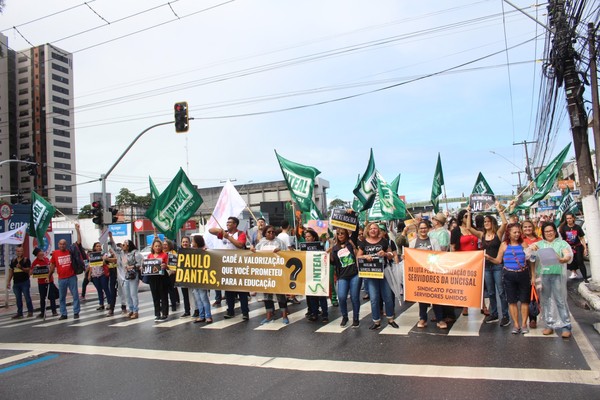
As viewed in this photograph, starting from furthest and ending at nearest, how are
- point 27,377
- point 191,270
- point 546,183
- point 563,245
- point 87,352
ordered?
point 546,183, point 191,270, point 87,352, point 563,245, point 27,377

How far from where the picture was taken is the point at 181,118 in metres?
18.0

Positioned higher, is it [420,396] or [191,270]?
[191,270]

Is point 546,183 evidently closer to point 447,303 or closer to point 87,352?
point 447,303

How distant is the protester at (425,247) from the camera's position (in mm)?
7492

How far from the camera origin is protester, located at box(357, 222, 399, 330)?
24.6 ft

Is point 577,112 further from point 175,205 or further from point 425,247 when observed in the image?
point 175,205

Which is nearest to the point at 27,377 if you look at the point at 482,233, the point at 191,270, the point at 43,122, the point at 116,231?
the point at 191,270

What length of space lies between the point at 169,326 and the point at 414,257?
15.4ft

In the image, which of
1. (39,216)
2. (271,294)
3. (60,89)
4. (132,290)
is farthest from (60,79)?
(271,294)

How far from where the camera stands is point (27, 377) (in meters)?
Answer: 5.81

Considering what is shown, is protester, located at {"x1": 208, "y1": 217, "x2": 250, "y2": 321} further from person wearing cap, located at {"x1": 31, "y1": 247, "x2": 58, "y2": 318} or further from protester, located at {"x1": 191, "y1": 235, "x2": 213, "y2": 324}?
person wearing cap, located at {"x1": 31, "y1": 247, "x2": 58, "y2": 318}

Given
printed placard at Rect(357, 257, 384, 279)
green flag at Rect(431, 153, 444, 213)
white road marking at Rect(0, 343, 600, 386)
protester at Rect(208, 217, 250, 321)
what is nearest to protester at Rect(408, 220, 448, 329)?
printed placard at Rect(357, 257, 384, 279)

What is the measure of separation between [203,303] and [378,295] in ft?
11.3

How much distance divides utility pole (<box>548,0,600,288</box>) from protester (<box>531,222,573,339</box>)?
16.3 feet
